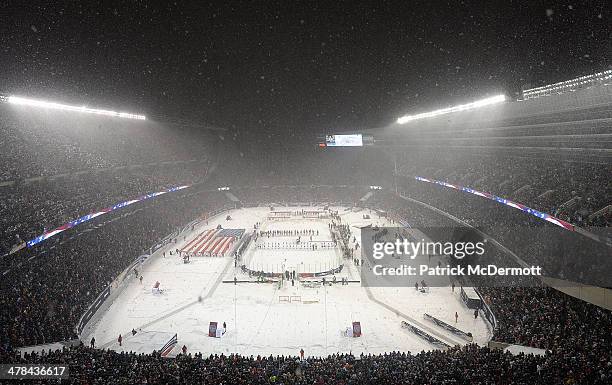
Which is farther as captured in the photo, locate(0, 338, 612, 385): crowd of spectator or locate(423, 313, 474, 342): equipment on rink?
locate(423, 313, 474, 342): equipment on rink

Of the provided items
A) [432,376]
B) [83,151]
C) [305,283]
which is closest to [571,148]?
[305,283]

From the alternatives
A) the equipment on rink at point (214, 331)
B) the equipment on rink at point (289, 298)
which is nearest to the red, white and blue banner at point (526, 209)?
the equipment on rink at point (289, 298)

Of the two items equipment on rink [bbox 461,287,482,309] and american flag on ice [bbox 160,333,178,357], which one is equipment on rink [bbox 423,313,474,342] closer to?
equipment on rink [bbox 461,287,482,309]

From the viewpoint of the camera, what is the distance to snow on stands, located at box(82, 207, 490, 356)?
22.9 metres

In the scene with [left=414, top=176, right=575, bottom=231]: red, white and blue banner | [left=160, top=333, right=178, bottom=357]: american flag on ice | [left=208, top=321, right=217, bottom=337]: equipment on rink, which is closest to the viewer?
[left=160, top=333, right=178, bottom=357]: american flag on ice

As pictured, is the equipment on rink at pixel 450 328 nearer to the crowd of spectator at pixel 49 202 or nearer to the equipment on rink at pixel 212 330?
the equipment on rink at pixel 212 330

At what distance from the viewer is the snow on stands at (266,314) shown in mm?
Result: 22891

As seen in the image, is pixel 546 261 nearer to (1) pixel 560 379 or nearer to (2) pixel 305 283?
(1) pixel 560 379

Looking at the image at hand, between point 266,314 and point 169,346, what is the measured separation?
6773 mm

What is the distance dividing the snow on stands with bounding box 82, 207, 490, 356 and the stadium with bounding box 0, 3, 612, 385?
15 cm

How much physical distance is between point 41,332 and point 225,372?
11968mm

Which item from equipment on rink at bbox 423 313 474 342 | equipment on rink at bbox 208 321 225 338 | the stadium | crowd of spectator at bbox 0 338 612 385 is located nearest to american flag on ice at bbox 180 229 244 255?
the stadium

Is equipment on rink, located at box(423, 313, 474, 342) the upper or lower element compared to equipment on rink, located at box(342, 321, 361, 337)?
lower

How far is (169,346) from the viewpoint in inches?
886
